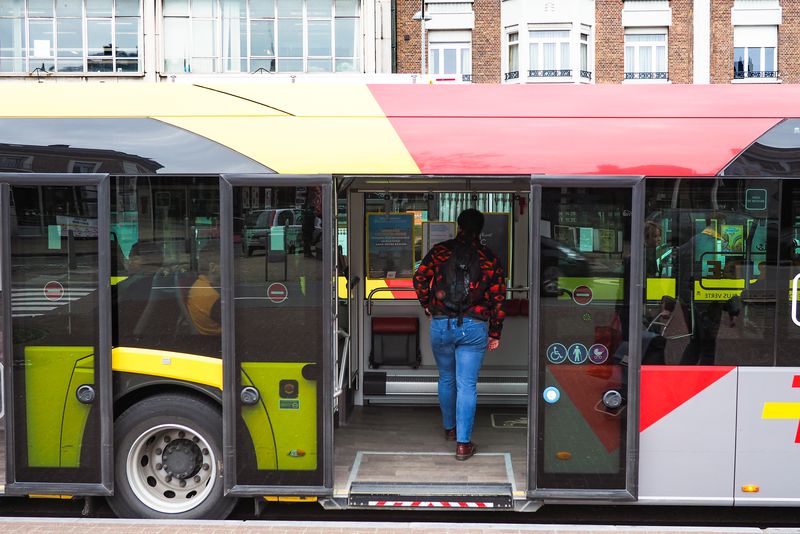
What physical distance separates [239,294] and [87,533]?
1.62 meters

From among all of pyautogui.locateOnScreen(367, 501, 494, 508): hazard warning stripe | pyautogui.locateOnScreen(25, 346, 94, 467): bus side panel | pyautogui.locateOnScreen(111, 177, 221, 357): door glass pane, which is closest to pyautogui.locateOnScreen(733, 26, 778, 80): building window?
pyautogui.locateOnScreen(367, 501, 494, 508): hazard warning stripe

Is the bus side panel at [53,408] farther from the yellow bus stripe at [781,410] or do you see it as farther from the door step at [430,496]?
the yellow bus stripe at [781,410]

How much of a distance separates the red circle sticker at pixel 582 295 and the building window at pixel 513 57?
21.3m

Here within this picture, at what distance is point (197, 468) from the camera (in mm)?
5113

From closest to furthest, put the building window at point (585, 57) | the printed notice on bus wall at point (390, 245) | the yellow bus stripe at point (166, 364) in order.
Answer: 1. the yellow bus stripe at point (166, 364)
2. the printed notice on bus wall at point (390, 245)
3. the building window at point (585, 57)

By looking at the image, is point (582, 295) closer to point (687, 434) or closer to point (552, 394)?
point (552, 394)

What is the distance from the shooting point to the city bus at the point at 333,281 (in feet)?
15.5

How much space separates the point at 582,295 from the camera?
4.80 m

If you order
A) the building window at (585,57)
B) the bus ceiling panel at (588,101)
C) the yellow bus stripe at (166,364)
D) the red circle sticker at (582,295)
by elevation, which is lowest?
the yellow bus stripe at (166,364)

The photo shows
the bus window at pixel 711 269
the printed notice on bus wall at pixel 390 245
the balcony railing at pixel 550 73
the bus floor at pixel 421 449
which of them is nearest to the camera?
the bus window at pixel 711 269

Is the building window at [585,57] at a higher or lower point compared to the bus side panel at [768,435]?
higher

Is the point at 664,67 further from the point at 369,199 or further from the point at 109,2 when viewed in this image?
the point at 369,199

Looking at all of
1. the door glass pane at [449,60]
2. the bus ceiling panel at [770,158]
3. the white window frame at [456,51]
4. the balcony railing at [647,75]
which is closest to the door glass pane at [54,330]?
the bus ceiling panel at [770,158]

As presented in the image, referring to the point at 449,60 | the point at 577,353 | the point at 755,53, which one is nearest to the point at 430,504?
the point at 577,353
